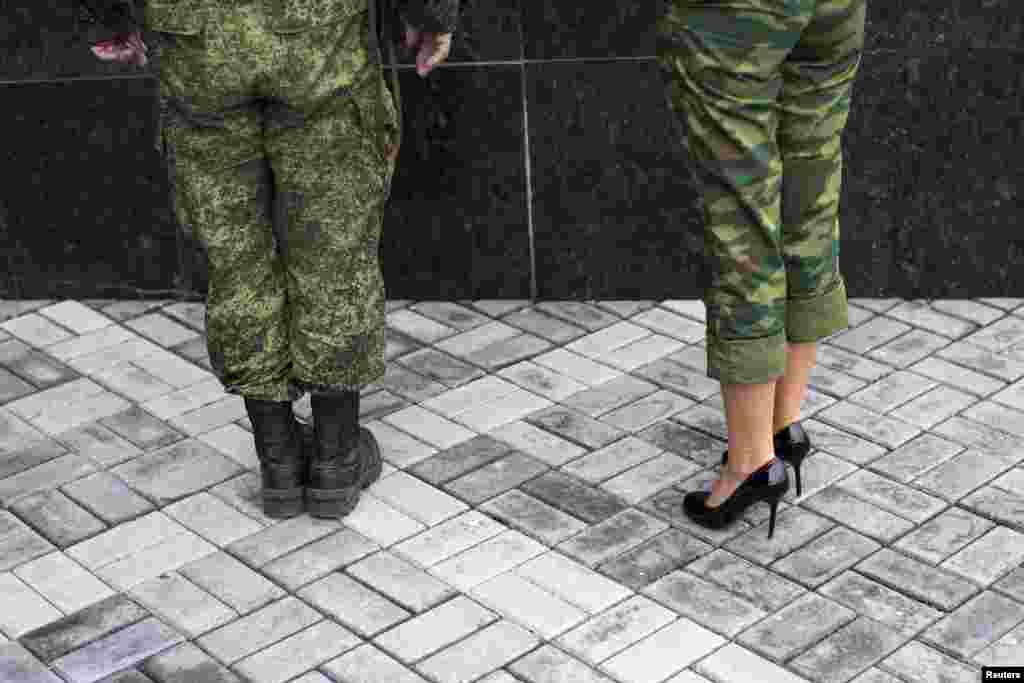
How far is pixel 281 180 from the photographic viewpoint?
409cm

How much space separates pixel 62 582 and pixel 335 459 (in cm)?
74

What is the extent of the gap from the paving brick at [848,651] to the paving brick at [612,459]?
0.90 meters

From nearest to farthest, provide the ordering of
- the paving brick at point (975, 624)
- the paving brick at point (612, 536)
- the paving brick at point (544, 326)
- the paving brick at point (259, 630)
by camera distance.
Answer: the paving brick at point (975, 624), the paving brick at point (259, 630), the paving brick at point (612, 536), the paving brick at point (544, 326)

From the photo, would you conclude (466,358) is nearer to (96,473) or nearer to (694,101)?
(96,473)

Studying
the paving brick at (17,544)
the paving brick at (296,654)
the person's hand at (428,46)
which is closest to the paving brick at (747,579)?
the paving brick at (296,654)

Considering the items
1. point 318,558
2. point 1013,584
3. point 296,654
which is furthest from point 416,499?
point 1013,584

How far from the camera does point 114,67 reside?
17.7 feet

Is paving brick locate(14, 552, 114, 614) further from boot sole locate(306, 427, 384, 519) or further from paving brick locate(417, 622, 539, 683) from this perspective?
paving brick locate(417, 622, 539, 683)

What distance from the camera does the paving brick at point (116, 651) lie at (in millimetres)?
3779

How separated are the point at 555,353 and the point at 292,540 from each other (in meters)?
1.25

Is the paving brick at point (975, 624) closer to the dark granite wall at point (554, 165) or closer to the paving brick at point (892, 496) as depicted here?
the paving brick at point (892, 496)

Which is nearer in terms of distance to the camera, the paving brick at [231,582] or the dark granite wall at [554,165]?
the paving brick at [231,582]

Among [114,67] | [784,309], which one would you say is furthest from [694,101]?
[114,67]

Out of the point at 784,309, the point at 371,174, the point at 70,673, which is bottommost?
the point at 70,673
